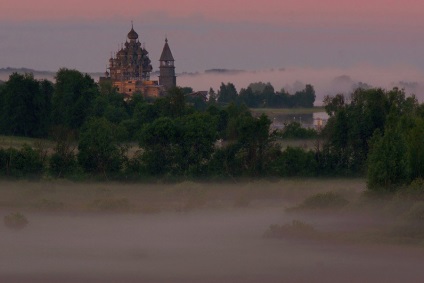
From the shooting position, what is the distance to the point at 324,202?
66375 mm

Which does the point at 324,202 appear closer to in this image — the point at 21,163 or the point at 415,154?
the point at 415,154

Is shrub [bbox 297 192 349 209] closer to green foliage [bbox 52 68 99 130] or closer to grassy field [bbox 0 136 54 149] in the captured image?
grassy field [bbox 0 136 54 149]

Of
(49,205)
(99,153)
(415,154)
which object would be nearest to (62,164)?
(99,153)

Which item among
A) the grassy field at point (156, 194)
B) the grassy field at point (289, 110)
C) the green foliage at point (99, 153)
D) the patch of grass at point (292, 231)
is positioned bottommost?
the grassy field at point (289, 110)

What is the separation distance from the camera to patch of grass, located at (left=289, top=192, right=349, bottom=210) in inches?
2589

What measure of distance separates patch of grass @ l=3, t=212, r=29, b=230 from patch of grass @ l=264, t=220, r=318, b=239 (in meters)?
10.8

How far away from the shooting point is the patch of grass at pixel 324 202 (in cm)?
6575

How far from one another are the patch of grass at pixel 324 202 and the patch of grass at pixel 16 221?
1285 cm

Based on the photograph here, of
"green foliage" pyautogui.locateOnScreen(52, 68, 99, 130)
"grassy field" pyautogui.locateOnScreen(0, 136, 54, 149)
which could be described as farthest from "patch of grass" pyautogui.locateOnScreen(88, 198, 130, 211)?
"green foliage" pyautogui.locateOnScreen(52, 68, 99, 130)

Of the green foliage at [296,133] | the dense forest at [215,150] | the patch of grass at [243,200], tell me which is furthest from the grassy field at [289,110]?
the patch of grass at [243,200]

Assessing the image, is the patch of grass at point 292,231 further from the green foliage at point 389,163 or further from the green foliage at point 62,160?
the green foliage at point 62,160

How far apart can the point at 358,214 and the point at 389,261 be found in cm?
1177

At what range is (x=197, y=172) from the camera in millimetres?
79625

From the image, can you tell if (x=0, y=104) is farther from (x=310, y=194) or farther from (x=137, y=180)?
(x=310, y=194)
